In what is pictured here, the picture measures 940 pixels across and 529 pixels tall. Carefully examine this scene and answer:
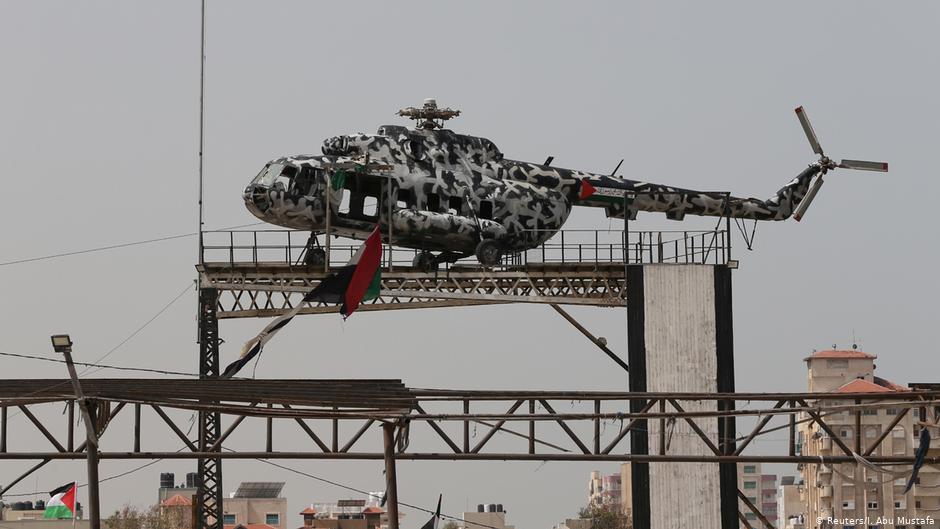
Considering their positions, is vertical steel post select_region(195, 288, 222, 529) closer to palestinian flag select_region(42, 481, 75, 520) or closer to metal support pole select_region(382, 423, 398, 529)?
palestinian flag select_region(42, 481, 75, 520)

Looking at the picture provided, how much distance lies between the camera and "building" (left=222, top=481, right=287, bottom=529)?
132 metres

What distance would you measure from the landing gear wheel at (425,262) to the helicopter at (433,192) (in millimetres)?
24

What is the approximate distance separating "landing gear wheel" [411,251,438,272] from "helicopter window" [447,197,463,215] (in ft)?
4.01

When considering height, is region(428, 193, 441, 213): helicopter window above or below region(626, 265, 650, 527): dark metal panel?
above

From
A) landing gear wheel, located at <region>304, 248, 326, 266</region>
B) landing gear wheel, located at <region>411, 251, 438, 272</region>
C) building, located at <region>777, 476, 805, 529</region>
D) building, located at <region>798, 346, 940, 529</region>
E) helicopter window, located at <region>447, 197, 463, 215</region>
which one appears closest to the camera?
landing gear wheel, located at <region>304, 248, 326, 266</region>

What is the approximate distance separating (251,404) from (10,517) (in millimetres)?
86237

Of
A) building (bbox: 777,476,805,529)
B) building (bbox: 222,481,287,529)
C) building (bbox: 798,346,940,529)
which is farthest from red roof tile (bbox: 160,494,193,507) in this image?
building (bbox: 777,476,805,529)

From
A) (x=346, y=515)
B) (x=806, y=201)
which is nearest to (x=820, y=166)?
(x=806, y=201)

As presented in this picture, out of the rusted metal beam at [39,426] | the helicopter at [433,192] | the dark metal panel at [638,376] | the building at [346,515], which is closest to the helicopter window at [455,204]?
the helicopter at [433,192]

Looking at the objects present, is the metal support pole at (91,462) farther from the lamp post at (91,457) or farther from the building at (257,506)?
the building at (257,506)

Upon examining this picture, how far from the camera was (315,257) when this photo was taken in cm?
4469

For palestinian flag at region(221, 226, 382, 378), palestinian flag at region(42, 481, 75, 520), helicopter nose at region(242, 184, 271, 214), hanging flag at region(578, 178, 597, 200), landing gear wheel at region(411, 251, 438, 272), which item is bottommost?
palestinian flag at region(42, 481, 75, 520)

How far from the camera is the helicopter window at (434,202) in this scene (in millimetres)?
45625

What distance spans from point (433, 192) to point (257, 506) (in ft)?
304
